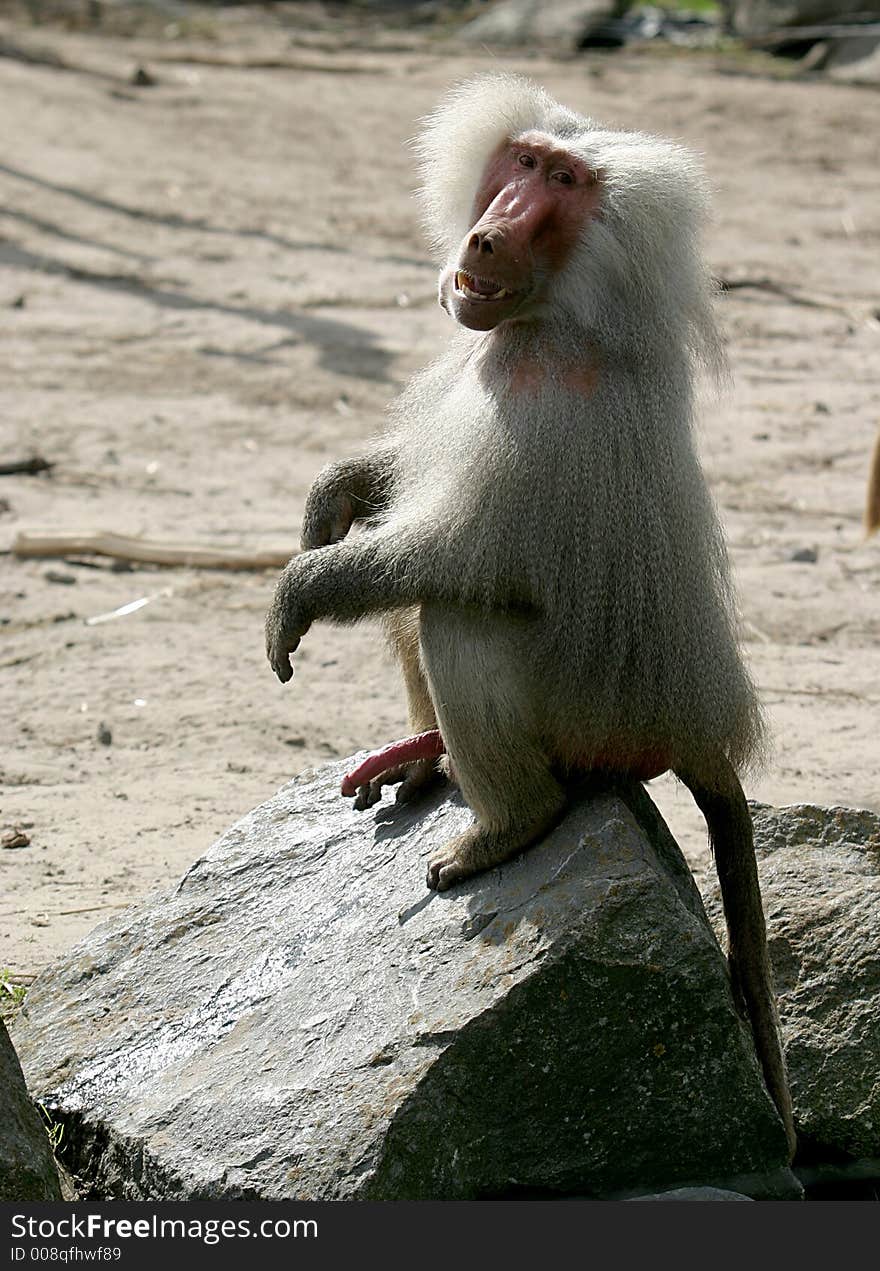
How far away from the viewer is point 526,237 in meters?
3.34

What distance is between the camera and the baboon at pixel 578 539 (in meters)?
3.30

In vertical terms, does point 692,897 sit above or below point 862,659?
above

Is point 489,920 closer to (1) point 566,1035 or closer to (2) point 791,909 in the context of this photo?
(1) point 566,1035

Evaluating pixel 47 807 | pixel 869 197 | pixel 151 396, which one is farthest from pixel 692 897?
pixel 869 197

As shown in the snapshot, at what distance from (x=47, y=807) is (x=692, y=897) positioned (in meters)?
2.25

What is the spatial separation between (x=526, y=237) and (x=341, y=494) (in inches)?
33.9

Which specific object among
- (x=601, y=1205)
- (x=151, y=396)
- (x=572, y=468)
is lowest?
(x=151, y=396)

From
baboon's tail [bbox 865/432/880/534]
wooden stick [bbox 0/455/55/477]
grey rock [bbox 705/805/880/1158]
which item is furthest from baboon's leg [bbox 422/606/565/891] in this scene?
wooden stick [bbox 0/455/55/477]

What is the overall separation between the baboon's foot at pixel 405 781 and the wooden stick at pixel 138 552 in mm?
2806

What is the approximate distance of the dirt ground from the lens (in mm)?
5289

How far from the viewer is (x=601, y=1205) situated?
3.18 metres

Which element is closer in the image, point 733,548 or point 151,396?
point 733,548

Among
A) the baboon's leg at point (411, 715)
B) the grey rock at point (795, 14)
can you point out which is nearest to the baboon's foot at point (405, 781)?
the baboon's leg at point (411, 715)

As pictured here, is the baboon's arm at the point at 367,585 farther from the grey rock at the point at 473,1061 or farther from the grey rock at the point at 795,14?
the grey rock at the point at 795,14
